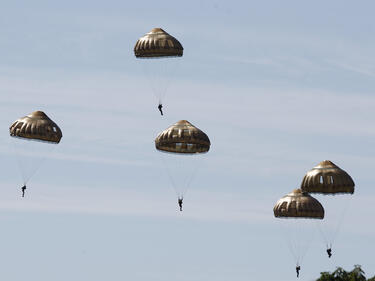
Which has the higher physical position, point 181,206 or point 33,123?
point 33,123

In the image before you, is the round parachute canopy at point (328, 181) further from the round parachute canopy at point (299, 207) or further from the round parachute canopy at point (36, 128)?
the round parachute canopy at point (36, 128)

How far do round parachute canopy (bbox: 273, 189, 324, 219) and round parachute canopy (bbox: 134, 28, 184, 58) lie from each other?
59.8 ft

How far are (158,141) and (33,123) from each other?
11.8 metres

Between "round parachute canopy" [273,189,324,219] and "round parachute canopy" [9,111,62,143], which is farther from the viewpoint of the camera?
"round parachute canopy" [273,189,324,219]

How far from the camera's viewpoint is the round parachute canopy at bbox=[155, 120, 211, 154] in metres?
139

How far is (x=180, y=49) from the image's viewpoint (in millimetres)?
140750

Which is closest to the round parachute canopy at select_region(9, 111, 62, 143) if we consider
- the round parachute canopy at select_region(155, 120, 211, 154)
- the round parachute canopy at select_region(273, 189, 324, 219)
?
the round parachute canopy at select_region(155, 120, 211, 154)

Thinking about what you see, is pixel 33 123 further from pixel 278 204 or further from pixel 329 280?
pixel 329 280

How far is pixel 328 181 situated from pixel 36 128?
1085 inches

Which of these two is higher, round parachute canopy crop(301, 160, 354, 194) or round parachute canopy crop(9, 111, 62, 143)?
round parachute canopy crop(9, 111, 62, 143)

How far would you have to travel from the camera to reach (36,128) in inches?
5458

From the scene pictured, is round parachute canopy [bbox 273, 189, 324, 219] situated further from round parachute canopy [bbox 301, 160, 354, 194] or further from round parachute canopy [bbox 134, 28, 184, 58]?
round parachute canopy [bbox 134, 28, 184, 58]

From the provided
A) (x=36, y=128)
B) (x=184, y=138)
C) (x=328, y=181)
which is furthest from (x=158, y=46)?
(x=328, y=181)

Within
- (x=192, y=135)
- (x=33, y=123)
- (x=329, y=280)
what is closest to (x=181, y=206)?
(x=192, y=135)
